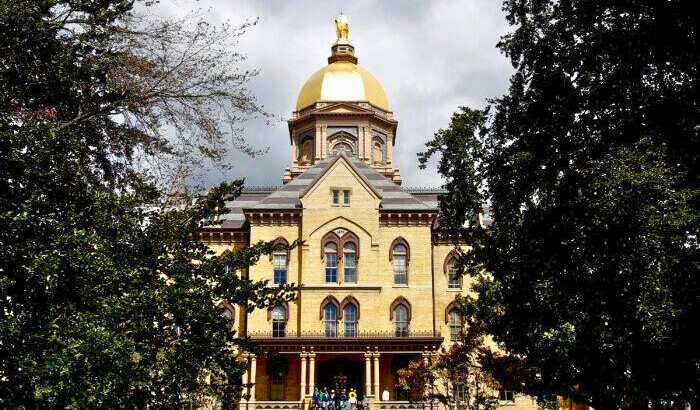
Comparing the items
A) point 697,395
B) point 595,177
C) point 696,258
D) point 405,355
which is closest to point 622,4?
point 595,177

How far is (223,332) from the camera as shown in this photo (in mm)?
11898

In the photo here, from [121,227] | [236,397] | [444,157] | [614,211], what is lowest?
[236,397]

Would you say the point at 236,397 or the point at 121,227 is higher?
the point at 121,227

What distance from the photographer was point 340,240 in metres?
42.9

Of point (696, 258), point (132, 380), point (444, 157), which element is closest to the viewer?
point (132, 380)

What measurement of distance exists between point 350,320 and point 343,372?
9.90ft

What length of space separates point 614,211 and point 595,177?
3.26 ft

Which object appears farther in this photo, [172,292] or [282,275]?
[282,275]

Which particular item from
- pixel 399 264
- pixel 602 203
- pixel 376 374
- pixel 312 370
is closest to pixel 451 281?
pixel 399 264

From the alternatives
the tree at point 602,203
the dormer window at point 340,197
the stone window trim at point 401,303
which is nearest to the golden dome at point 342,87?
the dormer window at point 340,197

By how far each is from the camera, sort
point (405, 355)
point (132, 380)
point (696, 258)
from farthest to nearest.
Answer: point (405, 355) → point (696, 258) → point (132, 380)

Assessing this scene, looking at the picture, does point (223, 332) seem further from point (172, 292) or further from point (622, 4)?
point (622, 4)

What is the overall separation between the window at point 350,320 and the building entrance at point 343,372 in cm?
157

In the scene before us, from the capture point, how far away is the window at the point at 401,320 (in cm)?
4197
